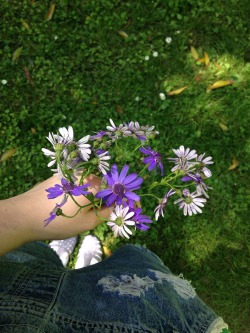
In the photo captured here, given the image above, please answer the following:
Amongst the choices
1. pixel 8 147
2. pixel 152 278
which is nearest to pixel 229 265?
pixel 152 278

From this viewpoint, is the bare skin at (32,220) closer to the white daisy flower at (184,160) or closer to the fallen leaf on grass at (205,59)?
the white daisy flower at (184,160)

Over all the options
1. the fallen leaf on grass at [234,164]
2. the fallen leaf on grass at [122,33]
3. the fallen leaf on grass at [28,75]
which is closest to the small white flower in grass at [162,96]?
the fallen leaf on grass at [122,33]

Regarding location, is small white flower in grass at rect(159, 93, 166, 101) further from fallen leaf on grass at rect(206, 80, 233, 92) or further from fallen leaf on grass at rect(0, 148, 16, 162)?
fallen leaf on grass at rect(0, 148, 16, 162)

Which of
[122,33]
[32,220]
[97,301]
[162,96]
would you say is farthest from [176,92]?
[97,301]

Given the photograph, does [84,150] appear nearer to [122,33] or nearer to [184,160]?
[184,160]

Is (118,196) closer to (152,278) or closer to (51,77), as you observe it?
(152,278)

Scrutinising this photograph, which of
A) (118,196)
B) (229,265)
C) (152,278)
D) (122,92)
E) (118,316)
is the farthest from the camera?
(122,92)
